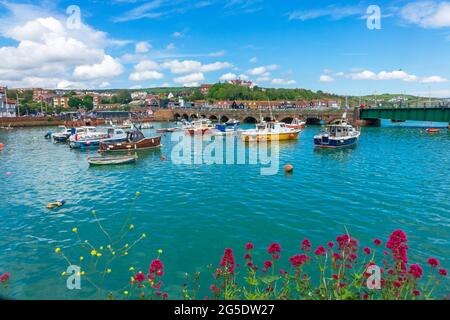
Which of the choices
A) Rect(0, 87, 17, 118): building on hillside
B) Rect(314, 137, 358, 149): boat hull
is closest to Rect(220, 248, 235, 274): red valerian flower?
Rect(314, 137, 358, 149): boat hull

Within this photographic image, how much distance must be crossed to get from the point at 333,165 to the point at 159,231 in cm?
2884

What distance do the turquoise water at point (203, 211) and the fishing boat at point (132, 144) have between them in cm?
1095

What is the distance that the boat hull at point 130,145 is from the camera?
54938mm

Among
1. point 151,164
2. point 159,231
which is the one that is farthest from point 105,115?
point 159,231

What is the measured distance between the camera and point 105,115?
175 metres

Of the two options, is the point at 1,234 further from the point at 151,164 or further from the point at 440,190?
the point at 440,190

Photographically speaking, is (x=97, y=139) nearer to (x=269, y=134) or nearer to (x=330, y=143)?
(x=269, y=134)

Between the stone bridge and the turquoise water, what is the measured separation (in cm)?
6613

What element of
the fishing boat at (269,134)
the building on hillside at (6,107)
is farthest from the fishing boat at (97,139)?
the building on hillside at (6,107)

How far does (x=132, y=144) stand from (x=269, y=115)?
257 ft

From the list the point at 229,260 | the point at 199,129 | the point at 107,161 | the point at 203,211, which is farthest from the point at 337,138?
the point at 229,260

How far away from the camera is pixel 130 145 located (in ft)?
185
